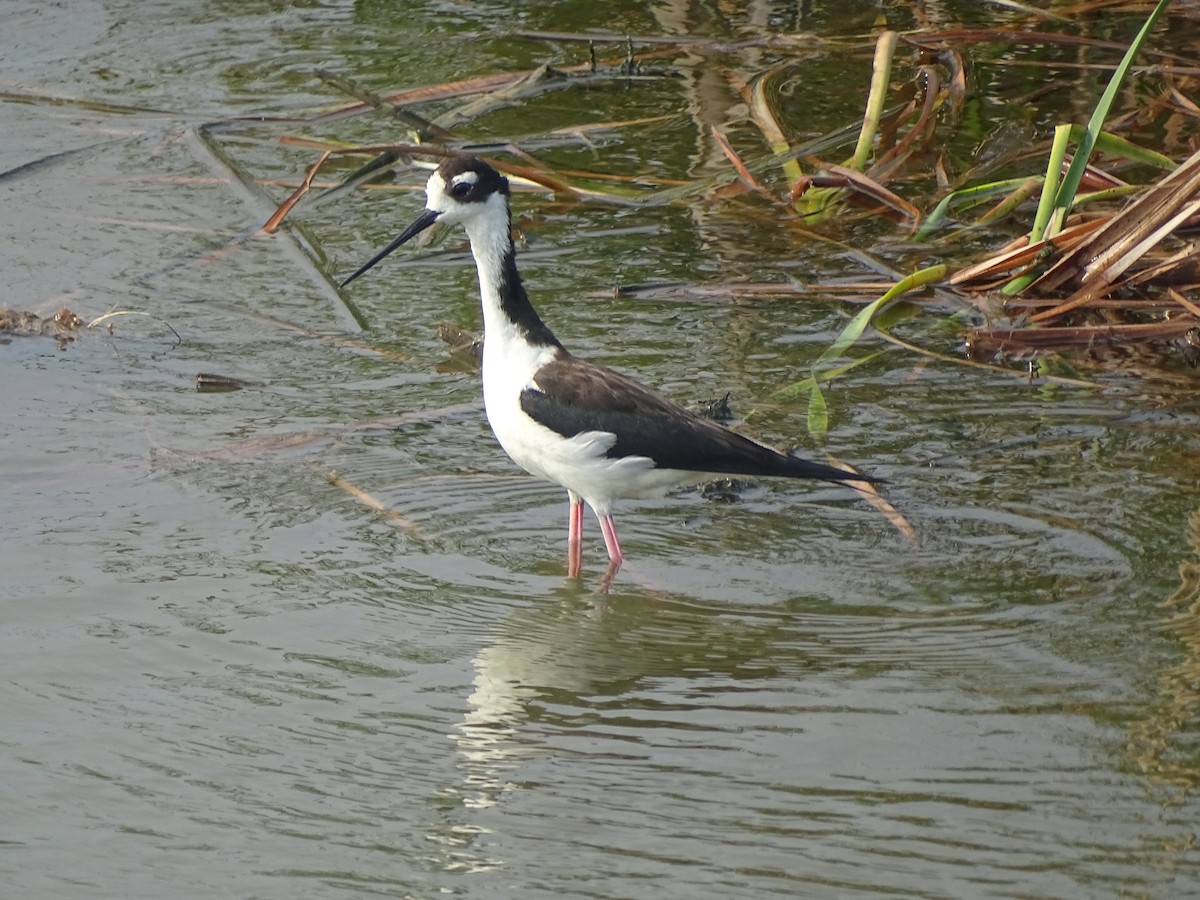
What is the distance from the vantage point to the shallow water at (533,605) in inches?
154

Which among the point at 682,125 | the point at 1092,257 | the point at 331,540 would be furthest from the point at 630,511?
the point at 682,125

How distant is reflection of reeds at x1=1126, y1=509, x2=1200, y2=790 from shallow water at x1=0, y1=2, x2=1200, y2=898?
0.05ft

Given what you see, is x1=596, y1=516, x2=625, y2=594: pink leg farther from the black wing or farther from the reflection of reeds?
the reflection of reeds

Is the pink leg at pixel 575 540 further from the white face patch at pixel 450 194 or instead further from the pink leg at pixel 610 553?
the white face patch at pixel 450 194

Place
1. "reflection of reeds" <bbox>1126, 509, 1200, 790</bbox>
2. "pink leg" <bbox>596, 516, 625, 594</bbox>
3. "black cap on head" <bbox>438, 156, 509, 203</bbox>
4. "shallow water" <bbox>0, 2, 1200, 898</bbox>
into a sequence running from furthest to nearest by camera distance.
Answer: "black cap on head" <bbox>438, 156, 509, 203</bbox>, "pink leg" <bbox>596, 516, 625, 594</bbox>, "reflection of reeds" <bbox>1126, 509, 1200, 790</bbox>, "shallow water" <bbox>0, 2, 1200, 898</bbox>

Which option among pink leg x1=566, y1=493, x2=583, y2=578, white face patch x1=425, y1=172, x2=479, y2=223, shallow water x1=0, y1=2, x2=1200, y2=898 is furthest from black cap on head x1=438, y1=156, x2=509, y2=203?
pink leg x1=566, y1=493, x2=583, y2=578

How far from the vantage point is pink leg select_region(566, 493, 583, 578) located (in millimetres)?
5699

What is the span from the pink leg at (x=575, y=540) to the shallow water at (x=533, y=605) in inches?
3.0

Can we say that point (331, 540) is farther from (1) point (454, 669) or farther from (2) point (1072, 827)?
(2) point (1072, 827)

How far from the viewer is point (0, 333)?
7.23m

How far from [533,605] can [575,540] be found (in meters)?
0.52

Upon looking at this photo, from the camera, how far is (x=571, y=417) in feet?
18.6

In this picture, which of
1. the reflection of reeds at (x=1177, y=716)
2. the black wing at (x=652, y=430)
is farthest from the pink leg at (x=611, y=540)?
the reflection of reeds at (x=1177, y=716)

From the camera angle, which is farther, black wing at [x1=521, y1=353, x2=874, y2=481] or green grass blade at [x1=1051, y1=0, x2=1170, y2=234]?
green grass blade at [x1=1051, y1=0, x2=1170, y2=234]
